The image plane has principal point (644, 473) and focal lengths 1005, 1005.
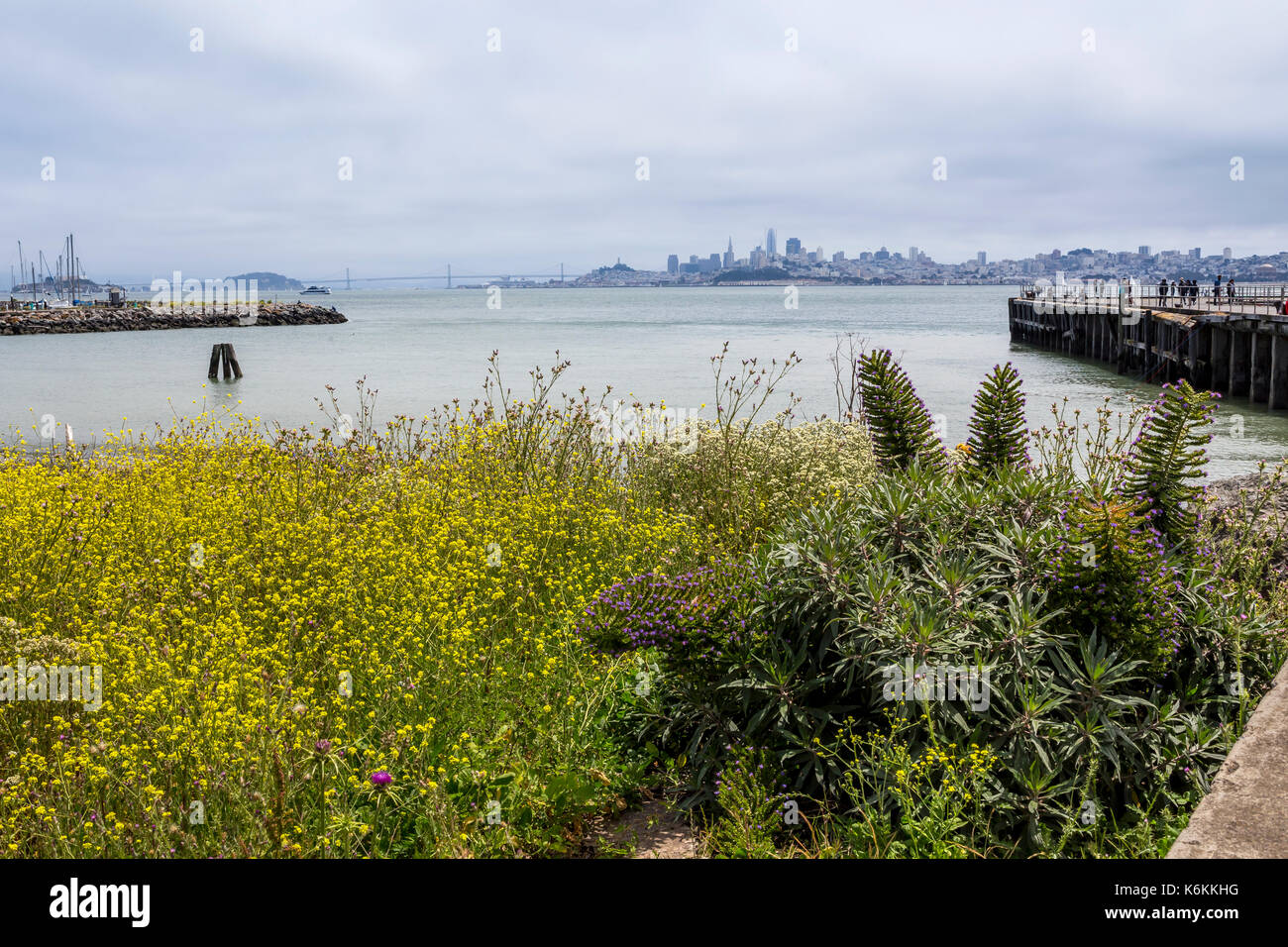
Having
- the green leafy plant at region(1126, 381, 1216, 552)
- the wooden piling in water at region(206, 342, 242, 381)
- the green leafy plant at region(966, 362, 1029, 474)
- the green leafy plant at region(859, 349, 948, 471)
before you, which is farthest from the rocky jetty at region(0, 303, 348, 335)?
the green leafy plant at region(1126, 381, 1216, 552)

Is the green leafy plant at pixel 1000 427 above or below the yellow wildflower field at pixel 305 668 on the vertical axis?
above

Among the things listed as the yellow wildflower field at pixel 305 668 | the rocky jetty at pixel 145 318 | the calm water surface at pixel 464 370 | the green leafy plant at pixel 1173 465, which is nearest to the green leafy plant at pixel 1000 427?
the green leafy plant at pixel 1173 465

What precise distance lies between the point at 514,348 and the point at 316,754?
57.6 m

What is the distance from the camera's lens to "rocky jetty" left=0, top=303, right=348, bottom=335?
75562 millimetres

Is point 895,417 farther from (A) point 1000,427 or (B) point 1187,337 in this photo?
(B) point 1187,337

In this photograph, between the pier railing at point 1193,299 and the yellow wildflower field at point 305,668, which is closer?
the yellow wildflower field at point 305,668

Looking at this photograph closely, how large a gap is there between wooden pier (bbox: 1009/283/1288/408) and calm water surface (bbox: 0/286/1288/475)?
3.40 ft

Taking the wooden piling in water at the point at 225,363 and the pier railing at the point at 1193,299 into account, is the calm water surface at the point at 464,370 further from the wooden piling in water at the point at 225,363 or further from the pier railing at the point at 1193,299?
the pier railing at the point at 1193,299

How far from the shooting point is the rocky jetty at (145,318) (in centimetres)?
7556

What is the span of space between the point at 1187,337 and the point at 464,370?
91.1 feet

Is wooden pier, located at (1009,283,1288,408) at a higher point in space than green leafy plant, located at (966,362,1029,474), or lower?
higher

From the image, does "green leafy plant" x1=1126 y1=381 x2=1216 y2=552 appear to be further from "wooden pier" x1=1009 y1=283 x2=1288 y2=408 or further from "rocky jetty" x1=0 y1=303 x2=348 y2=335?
"rocky jetty" x1=0 y1=303 x2=348 y2=335

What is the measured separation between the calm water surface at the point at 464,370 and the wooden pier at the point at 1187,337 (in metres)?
1.04

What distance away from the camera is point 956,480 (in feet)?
17.5
